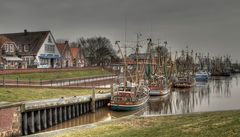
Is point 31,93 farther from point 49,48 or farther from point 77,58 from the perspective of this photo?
point 77,58

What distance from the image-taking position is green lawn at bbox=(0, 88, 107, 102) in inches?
1640

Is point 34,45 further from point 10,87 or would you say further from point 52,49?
point 10,87

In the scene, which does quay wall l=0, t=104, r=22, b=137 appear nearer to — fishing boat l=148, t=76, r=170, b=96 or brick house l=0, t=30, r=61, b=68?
fishing boat l=148, t=76, r=170, b=96

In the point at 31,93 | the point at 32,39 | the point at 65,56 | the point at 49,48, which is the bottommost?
the point at 31,93

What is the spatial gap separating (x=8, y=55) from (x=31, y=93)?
40585mm

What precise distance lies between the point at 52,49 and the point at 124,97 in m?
54.3

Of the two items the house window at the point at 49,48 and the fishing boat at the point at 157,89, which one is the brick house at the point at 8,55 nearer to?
the house window at the point at 49,48

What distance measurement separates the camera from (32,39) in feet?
321

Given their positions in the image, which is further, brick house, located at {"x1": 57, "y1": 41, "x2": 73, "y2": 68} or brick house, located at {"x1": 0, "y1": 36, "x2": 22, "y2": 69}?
brick house, located at {"x1": 57, "y1": 41, "x2": 73, "y2": 68}

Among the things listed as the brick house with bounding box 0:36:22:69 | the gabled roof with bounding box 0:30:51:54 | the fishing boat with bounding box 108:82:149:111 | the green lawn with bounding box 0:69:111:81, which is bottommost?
→ the fishing boat with bounding box 108:82:149:111

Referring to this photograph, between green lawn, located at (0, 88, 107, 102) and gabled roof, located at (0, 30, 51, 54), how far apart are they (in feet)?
139

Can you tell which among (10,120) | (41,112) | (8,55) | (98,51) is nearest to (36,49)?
(8,55)

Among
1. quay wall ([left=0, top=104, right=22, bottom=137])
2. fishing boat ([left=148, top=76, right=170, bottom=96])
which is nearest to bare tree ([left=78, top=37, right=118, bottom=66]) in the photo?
fishing boat ([left=148, top=76, right=170, bottom=96])

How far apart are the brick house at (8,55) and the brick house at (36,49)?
391 cm
